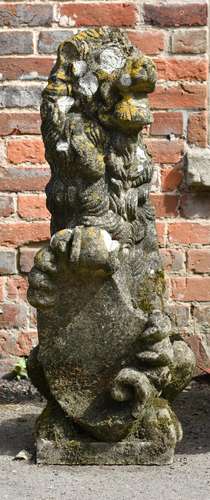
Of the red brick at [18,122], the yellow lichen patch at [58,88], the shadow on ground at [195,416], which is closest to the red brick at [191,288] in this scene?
the shadow on ground at [195,416]

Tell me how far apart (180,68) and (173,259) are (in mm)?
1123

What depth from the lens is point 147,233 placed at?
4730 mm

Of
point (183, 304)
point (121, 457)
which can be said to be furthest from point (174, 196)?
point (121, 457)

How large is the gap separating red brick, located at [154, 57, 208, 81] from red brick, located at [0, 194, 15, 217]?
1134mm

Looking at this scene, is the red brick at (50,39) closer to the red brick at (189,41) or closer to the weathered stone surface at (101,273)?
the red brick at (189,41)

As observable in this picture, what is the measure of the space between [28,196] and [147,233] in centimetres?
182

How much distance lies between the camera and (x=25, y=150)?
251 inches

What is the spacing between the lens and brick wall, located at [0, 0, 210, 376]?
6.33 meters

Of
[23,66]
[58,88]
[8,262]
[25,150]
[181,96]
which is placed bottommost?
[8,262]

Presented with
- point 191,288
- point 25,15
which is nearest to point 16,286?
point 191,288

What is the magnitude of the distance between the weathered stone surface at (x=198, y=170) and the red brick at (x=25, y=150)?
2.85 feet

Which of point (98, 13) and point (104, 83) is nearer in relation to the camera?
point (104, 83)

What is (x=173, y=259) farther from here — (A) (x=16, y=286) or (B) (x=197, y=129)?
(A) (x=16, y=286)

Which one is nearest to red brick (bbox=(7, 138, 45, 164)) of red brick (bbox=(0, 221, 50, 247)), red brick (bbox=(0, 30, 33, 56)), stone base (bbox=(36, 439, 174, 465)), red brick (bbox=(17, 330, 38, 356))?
red brick (bbox=(0, 221, 50, 247))
